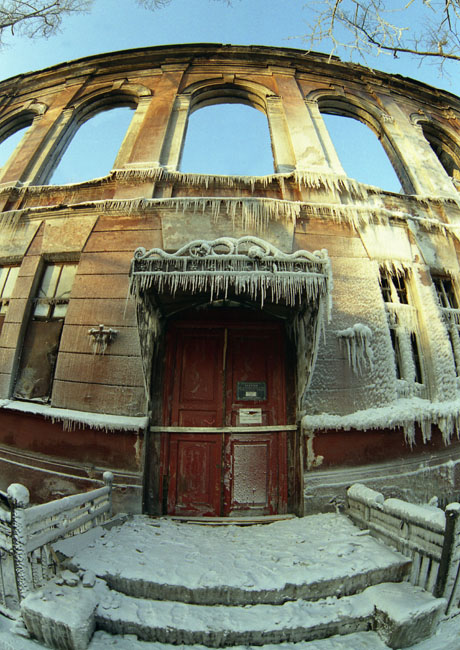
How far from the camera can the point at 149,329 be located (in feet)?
15.4

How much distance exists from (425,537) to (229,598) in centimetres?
209

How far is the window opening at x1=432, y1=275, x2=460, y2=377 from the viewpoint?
226 inches

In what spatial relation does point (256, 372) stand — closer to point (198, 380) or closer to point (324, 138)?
point (198, 380)

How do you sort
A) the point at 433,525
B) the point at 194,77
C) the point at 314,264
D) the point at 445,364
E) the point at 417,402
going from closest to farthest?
the point at 433,525
the point at 314,264
the point at 417,402
the point at 445,364
the point at 194,77

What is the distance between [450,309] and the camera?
5934 millimetres

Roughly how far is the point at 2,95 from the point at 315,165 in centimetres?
1050

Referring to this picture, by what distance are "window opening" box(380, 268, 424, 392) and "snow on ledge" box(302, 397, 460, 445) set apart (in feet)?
1.70

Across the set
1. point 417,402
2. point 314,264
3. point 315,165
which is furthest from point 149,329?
point 315,165

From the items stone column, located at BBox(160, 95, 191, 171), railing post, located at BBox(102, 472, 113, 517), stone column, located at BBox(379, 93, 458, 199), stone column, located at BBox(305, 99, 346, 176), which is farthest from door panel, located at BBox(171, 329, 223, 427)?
stone column, located at BBox(379, 93, 458, 199)

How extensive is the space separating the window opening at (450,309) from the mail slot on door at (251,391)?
396 cm

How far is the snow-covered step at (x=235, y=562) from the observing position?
2723mm

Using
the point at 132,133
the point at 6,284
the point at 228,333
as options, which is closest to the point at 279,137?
the point at 132,133

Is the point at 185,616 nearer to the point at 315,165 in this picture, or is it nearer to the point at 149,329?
the point at 149,329

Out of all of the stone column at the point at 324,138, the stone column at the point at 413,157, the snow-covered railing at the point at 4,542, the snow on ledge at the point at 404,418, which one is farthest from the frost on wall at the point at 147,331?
the stone column at the point at 413,157
